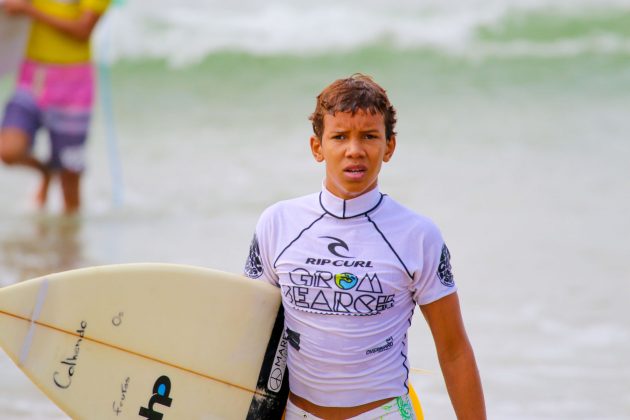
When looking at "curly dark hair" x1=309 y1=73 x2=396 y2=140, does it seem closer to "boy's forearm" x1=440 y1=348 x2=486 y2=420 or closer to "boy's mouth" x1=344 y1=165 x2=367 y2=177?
"boy's mouth" x1=344 y1=165 x2=367 y2=177

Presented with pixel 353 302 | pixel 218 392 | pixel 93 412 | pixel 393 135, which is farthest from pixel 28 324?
pixel 393 135

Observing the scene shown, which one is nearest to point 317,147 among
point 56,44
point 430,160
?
point 56,44

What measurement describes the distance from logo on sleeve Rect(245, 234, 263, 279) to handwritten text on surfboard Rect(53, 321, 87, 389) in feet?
1.37

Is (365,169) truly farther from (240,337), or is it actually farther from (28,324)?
(28,324)

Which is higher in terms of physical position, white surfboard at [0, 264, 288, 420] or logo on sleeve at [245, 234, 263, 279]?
logo on sleeve at [245, 234, 263, 279]

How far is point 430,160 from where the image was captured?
31.0 feet

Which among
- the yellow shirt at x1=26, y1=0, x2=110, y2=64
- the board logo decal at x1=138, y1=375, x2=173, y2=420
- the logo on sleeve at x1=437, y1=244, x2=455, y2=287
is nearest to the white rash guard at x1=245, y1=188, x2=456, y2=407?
the logo on sleeve at x1=437, y1=244, x2=455, y2=287

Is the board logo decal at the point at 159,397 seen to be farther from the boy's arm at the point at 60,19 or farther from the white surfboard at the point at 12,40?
the white surfboard at the point at 12,40

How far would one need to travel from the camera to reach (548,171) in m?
8.82

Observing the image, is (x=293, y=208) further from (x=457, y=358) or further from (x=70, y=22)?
(x=70, y=22)

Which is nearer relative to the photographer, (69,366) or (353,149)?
(353,149)

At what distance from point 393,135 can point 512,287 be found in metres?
3.58

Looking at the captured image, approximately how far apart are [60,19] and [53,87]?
1.46ft

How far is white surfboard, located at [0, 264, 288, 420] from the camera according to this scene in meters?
2.76
